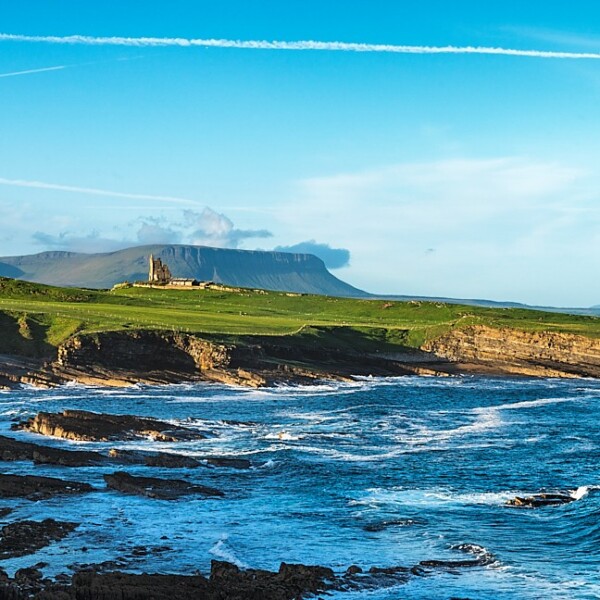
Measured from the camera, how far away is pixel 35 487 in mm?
41594

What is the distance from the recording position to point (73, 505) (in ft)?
130

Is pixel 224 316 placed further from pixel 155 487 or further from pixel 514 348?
pixel 155 487

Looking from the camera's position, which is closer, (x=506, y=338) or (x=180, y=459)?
(x=180, y=459)

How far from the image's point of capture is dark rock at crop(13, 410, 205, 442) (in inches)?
2281

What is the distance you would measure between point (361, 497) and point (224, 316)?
85924 millimetres

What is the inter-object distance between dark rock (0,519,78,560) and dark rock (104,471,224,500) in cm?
645

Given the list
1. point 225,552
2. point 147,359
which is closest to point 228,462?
point 225,552

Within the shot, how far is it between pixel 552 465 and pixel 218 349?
50161mm

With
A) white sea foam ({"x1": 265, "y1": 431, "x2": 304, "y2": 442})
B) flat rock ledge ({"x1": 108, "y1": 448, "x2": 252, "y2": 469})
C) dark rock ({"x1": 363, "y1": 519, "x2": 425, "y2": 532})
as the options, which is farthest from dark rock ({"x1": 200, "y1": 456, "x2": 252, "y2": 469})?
dark rock ({"x1": 363, "y1": 519, "x2": 425, "y2": 532})

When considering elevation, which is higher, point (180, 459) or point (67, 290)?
point (67, 290)

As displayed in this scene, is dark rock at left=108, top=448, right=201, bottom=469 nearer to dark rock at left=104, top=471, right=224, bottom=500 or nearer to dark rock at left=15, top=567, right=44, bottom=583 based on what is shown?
dark rock at left=104, top=471, right=224, bottom=500

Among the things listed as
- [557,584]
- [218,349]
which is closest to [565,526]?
[557,584]

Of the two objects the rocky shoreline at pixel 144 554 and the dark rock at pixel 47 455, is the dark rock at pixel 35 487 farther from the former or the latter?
the dark rock at pixel 47 455

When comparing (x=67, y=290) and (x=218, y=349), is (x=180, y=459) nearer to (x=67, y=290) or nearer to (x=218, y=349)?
(x=218, y=349)
